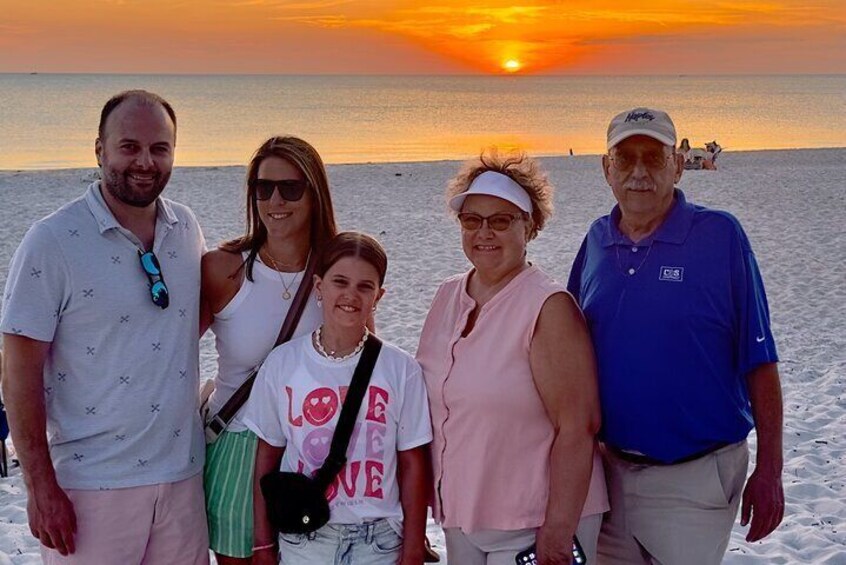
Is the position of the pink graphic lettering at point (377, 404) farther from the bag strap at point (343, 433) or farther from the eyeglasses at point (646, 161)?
the eyeglasses at point (646, 161)

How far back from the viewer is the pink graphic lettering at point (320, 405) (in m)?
3.23

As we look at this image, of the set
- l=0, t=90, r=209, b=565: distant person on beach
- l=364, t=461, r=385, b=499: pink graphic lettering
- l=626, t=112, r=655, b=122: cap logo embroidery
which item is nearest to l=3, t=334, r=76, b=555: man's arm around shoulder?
l=0, t=90, r=209, b=565: distant person on beach

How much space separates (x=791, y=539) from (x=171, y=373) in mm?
4279

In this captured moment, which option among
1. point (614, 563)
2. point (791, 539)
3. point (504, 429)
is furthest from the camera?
point (791, 539)

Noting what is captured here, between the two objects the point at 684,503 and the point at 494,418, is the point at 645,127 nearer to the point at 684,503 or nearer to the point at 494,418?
the point at 494,418

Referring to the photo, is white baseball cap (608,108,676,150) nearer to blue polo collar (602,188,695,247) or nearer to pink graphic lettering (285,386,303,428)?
blue polo collar (602,188,695,247)

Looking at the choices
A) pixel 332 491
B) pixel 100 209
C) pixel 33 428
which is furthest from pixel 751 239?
pixel 33 428

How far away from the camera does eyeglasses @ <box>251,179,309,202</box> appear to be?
356 cm

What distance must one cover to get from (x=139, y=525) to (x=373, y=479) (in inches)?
37.9

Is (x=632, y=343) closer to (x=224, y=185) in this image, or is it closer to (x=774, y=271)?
(x=774, y=271)

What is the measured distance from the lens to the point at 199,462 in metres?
3.57

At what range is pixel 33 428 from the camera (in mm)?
3174

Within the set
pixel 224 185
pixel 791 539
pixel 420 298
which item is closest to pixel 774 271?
pixel 420 298

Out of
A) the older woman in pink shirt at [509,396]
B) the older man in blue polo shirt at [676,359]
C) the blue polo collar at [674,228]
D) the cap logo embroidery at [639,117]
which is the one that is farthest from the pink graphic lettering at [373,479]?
the cap logo embroidery at [639,117]
